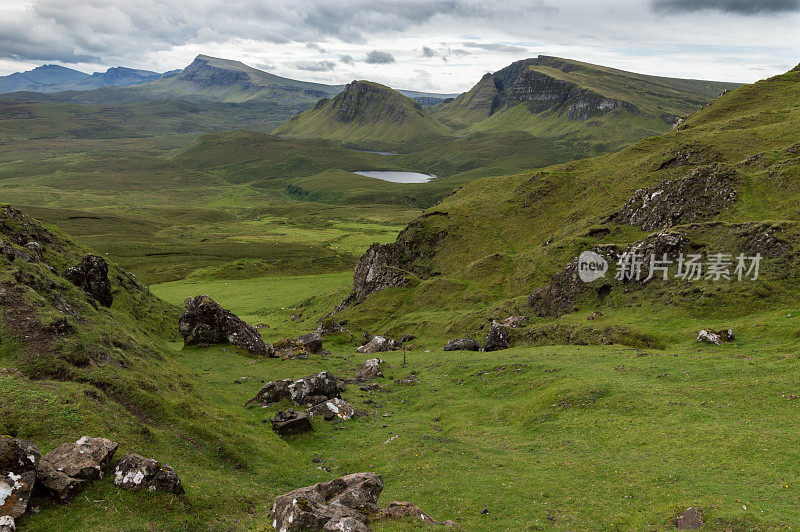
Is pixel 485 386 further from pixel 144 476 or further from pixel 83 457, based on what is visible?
pixel 83 457

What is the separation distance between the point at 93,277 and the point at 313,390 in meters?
36.7

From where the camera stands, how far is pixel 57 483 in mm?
18266

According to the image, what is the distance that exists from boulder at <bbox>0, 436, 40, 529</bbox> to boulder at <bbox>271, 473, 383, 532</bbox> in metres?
9.71

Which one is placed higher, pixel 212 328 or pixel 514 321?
pixel 514 321

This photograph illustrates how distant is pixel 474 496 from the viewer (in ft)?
80.9

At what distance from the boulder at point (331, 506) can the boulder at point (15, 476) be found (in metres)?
9.71

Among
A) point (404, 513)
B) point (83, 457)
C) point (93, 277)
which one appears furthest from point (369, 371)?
point (93, 277)

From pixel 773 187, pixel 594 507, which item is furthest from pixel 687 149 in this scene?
pixel 594 507

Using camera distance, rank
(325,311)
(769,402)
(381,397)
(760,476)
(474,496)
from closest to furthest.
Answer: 1. (760,476)
2. (474,496)
3. (769,402)
4. (381,397)
5. (325,311)

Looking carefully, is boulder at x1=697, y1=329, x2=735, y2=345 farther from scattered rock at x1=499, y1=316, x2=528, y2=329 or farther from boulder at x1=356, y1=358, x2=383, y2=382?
boulder at x1=356, y1=358, x2=383, y2=382

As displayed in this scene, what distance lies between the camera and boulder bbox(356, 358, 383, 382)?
2099 inches

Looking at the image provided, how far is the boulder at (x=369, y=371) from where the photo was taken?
53.3 metres

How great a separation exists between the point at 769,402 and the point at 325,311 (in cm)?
8867

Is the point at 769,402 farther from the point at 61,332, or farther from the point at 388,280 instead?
the point at 388,280
